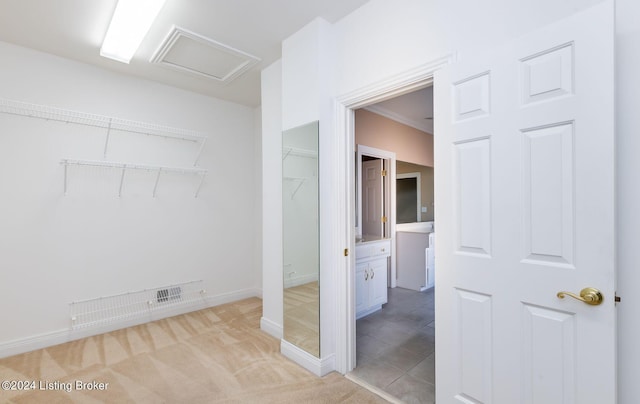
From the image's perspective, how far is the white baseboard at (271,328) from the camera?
2.90 m

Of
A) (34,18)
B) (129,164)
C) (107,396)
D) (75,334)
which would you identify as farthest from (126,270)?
(34,18)

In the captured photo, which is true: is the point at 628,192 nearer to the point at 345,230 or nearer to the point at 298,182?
the point at 345,230

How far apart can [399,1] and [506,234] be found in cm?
161

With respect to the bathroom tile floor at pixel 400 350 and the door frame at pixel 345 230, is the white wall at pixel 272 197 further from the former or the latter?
the bathroom tile floor at pixel 400 350

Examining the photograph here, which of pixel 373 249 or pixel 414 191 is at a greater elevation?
pixel 414 191

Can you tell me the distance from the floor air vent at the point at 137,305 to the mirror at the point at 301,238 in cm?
165

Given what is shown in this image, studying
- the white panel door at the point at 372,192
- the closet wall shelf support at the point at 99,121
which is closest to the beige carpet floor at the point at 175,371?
the closet wall shelf support at the point at 99,121

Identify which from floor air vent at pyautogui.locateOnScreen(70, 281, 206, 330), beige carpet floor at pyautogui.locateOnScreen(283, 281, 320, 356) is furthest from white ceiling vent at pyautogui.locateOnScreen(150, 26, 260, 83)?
floor air vent at pyautogui.locateOnScreen(70, 281, 206, 330)

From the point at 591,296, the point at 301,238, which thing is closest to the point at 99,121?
the point at 301,238

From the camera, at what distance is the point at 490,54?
1446mm

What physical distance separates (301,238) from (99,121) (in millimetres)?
2426

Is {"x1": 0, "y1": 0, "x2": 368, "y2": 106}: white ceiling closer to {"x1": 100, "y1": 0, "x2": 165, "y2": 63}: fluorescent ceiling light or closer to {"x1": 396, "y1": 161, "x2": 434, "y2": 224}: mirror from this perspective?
{"x1": 100, "y1": 0, "x2": 165, "y2": 63}: fluorescent ceiling light

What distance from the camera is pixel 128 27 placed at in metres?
2.36

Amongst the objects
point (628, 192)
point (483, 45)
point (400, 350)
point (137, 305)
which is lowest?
point (400, 350)
